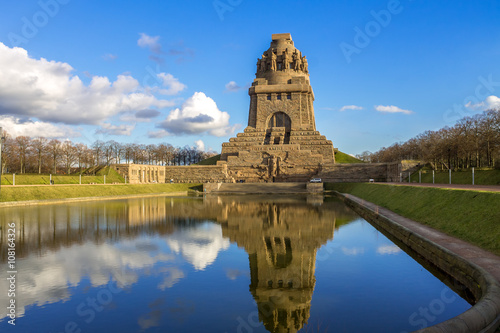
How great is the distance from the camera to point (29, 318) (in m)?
6.30

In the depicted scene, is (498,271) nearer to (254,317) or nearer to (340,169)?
(254,317)

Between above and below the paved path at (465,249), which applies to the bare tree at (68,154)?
above

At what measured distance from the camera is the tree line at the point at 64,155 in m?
62.1

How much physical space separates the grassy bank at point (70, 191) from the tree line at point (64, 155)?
26.2m

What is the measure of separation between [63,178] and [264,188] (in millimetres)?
27116

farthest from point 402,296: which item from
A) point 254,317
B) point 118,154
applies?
point 118,154

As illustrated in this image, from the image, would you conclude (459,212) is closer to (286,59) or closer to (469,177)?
(469,177)

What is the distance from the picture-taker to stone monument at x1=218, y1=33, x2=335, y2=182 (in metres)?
58.9

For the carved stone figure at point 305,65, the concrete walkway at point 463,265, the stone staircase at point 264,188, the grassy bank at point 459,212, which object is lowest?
the stone staircase at point 264,188

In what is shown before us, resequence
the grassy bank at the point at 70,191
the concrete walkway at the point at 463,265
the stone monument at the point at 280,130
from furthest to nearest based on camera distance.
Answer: the stone monument at the point at 280,130 → the grassy bank at the point at 70,191 → the concrete walkway at the point at 463,265

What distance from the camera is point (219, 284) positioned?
Answer: 8312 millimetres

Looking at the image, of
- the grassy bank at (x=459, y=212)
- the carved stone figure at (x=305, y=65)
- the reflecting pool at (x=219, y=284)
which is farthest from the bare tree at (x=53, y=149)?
the grassy bank at (x=459, y=212)

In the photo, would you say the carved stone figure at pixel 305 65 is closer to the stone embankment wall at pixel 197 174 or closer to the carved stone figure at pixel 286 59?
the carved stone figure at pixel 286 59

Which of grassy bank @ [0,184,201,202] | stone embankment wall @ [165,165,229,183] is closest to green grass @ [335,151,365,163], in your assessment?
stone embankment wall @ [165,165,229,183]
